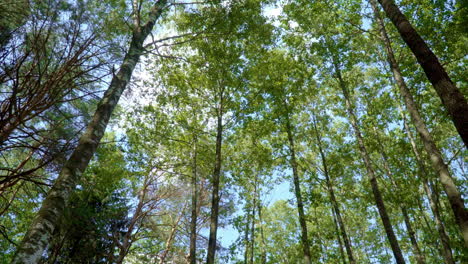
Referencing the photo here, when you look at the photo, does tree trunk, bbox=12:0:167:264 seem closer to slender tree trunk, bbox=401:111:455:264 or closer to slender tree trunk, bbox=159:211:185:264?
slender tree trunk, bbox=401:111:455:264

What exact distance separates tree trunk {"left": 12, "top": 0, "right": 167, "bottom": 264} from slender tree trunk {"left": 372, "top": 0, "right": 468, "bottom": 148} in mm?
5153

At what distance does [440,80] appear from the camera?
3.53 metres

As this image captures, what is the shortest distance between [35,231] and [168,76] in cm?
983

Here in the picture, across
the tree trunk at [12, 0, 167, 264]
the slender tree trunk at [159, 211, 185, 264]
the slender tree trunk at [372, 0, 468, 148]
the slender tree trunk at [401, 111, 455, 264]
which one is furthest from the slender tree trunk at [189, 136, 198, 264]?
the slender tree trunk at [372, 0, 468, 148]

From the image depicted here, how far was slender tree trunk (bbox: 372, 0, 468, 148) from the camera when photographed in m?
3.19

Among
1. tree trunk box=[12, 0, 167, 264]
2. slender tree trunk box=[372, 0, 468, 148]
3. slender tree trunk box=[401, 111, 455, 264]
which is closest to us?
tree trunk box=[12, 0, 167, 264]

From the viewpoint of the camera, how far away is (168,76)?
12148 millimetres

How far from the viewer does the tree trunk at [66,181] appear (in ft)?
9.92

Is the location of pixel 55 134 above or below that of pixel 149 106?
below

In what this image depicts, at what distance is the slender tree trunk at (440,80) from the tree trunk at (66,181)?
5153mm

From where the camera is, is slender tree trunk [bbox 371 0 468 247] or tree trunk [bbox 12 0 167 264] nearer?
tree trunk [bbox 12 0 167 264]

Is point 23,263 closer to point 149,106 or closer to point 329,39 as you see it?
point 149,106

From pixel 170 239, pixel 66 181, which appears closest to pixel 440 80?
pixel 66 181

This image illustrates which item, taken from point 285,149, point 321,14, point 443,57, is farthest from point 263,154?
point 443,57
